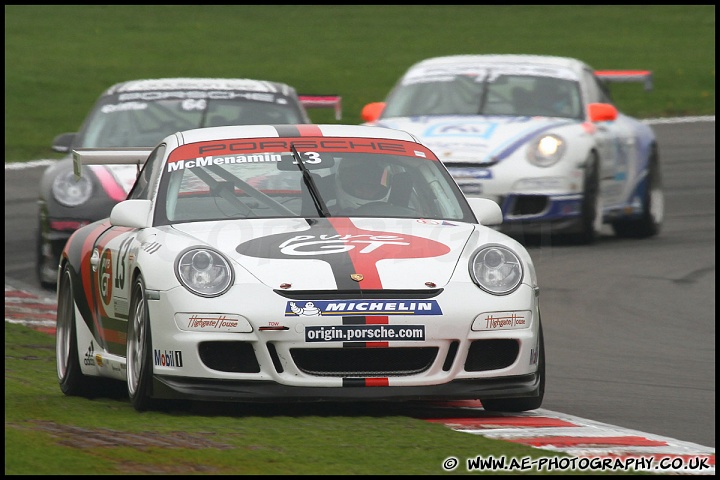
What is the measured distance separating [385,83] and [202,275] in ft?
77.3

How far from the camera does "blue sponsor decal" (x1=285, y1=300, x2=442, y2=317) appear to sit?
22.6 feet

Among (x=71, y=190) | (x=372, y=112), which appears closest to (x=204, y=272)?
(x=71, y=190)

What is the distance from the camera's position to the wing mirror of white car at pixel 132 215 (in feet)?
25.1

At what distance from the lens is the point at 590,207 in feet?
46.8

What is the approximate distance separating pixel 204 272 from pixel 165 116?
6.32 m

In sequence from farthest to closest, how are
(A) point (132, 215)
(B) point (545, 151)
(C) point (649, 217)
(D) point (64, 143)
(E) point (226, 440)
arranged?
(C) point (649, 217) → (B) point (545, 151) → (D) point (64, 143) → (A) point (132, 215) → (E) point (226, 440)

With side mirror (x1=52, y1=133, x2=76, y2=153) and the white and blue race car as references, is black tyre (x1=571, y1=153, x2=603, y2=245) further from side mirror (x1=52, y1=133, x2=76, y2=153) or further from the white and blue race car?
side mirror (x1=52, y1=133, x2=76, y2=153)

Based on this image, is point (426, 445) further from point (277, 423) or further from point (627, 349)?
point (627, 349)

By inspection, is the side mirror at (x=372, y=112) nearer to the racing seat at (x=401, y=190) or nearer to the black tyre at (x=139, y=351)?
the racing seat at (x=401, y=190)

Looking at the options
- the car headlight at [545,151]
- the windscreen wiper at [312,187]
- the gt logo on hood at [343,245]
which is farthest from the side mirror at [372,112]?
the gt logo on hood at [343,245]

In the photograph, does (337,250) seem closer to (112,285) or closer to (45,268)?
(112,285)

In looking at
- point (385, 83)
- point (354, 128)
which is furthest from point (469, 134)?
point (385, 83)

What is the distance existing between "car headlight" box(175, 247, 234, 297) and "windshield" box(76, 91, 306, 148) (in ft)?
19.5

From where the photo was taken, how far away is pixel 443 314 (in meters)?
6.98
